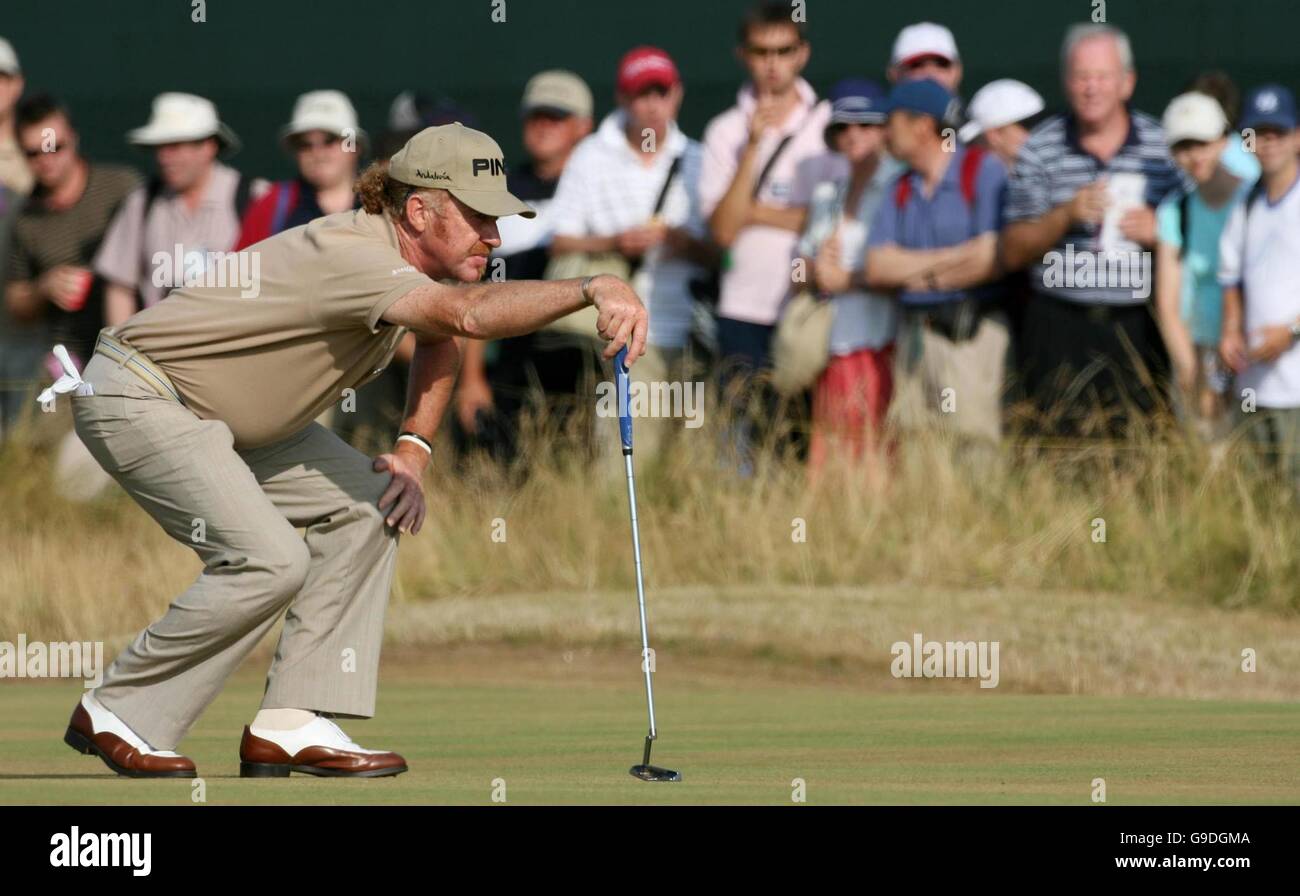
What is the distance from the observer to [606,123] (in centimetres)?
1403

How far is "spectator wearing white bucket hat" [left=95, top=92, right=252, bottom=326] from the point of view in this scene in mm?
14523

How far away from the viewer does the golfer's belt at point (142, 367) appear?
650 cm

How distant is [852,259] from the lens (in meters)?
13.4

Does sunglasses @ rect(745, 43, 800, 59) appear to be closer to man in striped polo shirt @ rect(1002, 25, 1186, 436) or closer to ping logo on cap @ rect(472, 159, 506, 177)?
man in striped polo shirt @ rect(1002, 25, 1186, 436)

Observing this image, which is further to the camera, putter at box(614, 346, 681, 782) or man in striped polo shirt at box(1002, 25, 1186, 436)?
man in striped polo shirt at box(1002, 25, 1186, 436)

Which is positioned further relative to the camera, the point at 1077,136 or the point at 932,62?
the point at 932,62

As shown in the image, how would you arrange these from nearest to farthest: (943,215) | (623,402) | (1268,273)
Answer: (623,402) < (1268,273) < (943,215)

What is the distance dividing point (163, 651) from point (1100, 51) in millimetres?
8010

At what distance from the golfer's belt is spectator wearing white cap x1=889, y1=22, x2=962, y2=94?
7.82 m

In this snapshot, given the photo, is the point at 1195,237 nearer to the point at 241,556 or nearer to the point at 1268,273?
the point at 1268,273

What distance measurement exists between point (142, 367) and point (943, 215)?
7.45 meters
